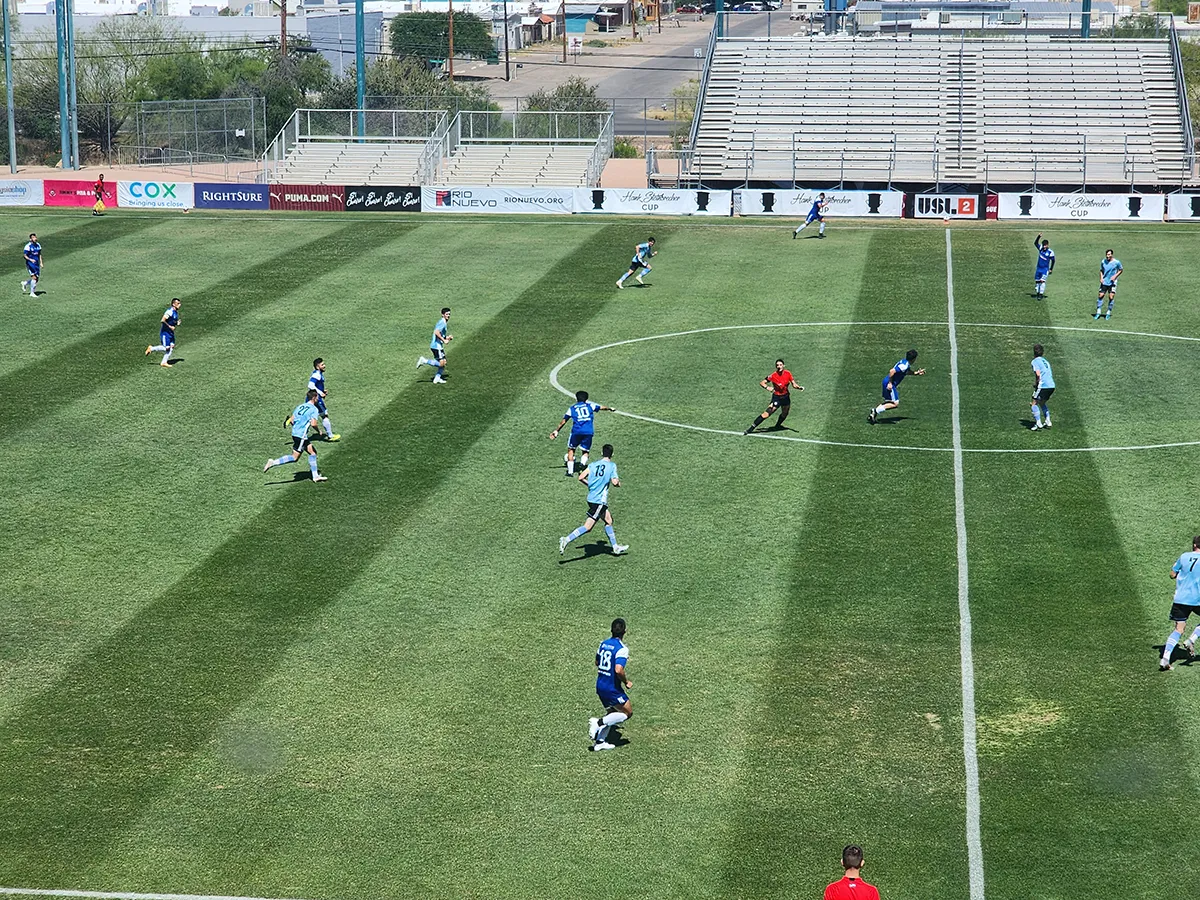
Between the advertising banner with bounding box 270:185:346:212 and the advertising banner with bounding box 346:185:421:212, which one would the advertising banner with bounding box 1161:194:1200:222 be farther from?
the advertising banner with bounding box 270:185:346:212

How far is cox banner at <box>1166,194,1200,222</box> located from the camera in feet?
209

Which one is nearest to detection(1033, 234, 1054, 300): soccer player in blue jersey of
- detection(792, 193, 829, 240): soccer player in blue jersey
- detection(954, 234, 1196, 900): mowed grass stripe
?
detection(792, 193, 829, 240): soccer player in blue jersey

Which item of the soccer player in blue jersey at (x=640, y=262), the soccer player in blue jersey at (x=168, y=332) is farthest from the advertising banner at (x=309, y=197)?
the soccer player in blue jersey at (x=168, y=332)

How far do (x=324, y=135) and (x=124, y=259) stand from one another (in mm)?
25632

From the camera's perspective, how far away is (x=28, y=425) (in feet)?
118

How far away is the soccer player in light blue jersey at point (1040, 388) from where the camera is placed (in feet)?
112

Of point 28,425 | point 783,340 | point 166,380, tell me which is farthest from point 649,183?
point 28,425

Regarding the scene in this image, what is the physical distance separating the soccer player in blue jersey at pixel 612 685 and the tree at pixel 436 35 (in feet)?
410

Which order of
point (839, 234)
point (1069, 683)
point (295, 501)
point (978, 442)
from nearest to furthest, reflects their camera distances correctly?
point (1069, 683)
point (295, 501)
point (978, 442)
point (839, 234)

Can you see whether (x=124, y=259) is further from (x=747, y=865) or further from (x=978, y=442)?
(x=747, y=865)

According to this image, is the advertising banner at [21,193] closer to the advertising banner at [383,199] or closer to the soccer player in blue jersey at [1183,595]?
the advertising banner at [383,199]

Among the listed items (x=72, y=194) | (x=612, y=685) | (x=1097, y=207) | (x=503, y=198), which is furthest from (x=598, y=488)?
(x=72, y=194)

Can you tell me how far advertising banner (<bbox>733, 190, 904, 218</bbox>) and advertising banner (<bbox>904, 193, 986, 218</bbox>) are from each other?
0.46m

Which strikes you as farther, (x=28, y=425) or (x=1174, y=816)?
(x=28, y=425)
